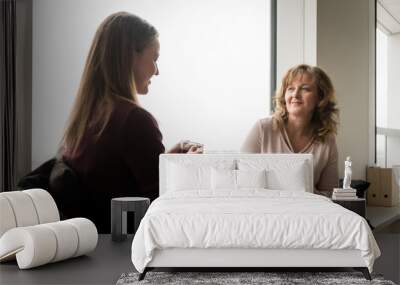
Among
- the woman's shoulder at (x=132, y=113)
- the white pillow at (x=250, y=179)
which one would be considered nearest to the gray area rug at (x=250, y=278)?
the white pillow at (x=250, y=179)

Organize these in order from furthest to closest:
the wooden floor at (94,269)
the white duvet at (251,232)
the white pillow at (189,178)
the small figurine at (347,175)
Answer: the small figurine at (347,175)
the white pillow at (189,178)
the wooden floor at (94,269)
the white duvet at (251,232)

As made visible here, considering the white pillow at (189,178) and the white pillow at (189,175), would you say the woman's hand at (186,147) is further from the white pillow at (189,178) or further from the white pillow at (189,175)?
the white pillow at (189,178)

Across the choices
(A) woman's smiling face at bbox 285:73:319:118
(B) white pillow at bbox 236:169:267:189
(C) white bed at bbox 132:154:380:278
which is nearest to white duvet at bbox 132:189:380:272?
(C) white bed at bbox 132:154:380:278

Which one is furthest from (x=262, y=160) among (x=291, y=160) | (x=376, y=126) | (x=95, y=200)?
(x=95, y=200)

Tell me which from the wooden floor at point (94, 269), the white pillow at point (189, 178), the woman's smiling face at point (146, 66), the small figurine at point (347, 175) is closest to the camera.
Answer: the wooden floor at point (94, 269)

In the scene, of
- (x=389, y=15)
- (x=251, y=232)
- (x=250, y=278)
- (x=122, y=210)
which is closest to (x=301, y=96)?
(x=389, y=15)

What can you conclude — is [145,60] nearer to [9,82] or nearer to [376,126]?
[9,82]

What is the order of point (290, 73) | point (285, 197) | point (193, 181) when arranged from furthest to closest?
point (290, 73)
point (193, 181)
point (285, 197)

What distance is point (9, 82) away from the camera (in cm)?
636

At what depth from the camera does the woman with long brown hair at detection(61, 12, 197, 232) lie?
20.7 ft

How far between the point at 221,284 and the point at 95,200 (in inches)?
101

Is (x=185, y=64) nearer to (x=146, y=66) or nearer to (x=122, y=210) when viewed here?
(x=146, y=66)

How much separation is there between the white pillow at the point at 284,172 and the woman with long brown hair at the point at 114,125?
79 centimetres

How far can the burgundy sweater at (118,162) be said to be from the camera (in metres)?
6.29
